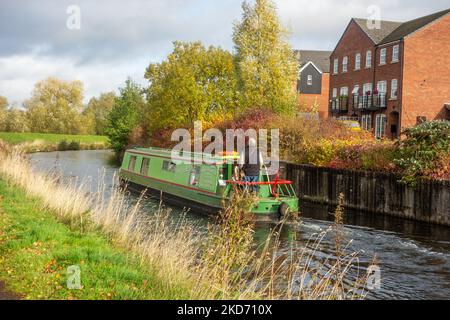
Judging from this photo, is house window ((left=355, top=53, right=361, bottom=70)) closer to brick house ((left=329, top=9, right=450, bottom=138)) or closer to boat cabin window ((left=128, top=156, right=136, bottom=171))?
brick house ((left=329, top=9, right=450, bottom=138))

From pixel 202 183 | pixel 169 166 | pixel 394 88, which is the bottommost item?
pixel 202 183

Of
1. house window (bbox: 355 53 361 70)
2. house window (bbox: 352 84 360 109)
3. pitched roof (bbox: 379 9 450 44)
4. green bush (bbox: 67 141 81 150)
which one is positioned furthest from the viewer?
green bush (bbox: 67 141 81 150)

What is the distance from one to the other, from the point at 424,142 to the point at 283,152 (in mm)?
Answer: 9343

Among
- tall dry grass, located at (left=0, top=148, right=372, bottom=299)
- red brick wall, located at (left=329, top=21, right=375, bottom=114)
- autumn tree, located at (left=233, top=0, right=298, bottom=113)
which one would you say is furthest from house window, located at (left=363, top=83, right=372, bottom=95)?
tall dry grass, located at (left=0, top=148, right=372, bottom=299)

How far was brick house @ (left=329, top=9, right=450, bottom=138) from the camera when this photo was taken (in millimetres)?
39688

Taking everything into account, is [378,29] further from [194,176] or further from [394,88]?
[194,176]

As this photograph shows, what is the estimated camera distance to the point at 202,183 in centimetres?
1942

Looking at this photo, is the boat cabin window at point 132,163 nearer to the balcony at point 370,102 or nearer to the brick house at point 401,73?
the brick house at point 401,73

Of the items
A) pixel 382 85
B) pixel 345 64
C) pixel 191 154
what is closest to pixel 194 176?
pixel 191 154

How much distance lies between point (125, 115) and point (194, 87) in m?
17.9

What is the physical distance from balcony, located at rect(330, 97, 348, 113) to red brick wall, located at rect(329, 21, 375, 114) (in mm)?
741

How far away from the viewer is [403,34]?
133 feet

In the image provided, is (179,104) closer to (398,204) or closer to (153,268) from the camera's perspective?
(398,204)
